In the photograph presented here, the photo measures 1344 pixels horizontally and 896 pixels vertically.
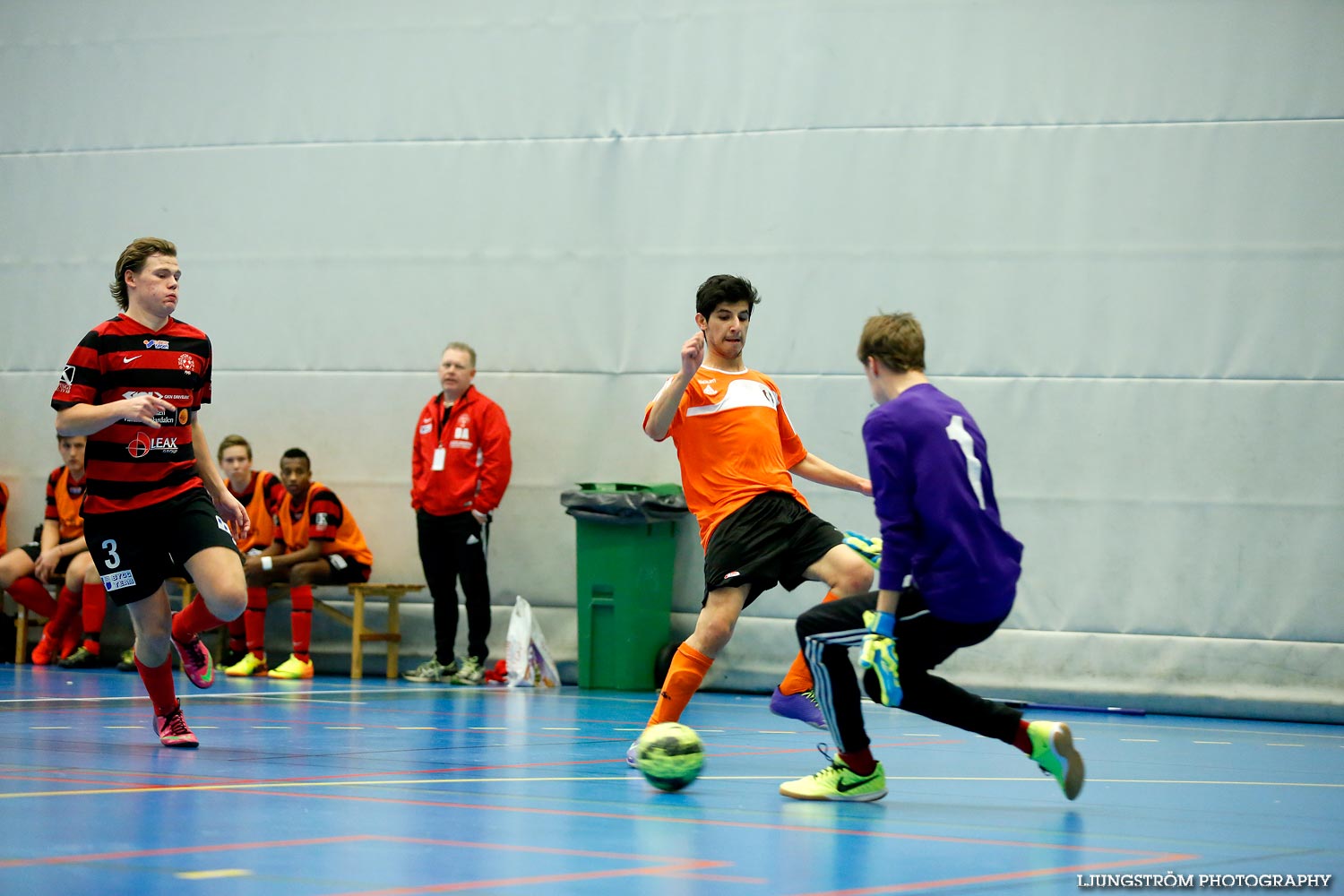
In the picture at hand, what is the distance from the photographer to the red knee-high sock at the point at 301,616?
38.9 ft

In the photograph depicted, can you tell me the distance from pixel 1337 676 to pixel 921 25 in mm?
5339

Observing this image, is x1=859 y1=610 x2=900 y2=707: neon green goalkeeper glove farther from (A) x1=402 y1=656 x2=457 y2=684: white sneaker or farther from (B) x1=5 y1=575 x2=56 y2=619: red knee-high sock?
(B) x1=5 y1=575 x2=56 y2=619: red knee-high sock

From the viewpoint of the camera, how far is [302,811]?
4.62 m

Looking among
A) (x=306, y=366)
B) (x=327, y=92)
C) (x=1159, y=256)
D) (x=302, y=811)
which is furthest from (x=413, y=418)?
(x=302, y=811)

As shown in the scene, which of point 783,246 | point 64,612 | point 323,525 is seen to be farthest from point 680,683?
point 64,612

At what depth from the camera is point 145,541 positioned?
6.38 meters

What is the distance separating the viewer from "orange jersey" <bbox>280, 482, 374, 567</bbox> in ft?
39.0

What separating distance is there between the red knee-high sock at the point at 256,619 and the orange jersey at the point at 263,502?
43 cm

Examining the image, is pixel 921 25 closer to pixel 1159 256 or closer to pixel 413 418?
pixel 1159 256

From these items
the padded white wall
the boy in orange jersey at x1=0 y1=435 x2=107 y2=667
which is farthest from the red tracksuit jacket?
the boy in orange jersey at x1=0 y1=435 x2=107 y2=667

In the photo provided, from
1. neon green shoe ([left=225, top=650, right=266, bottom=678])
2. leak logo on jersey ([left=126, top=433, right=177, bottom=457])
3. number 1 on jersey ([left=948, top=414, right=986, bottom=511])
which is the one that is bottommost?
neon green shoe ([left=225, top=650, right=266, bottom=678])

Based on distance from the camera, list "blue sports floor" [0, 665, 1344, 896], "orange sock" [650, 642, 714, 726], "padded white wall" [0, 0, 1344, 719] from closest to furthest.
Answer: "blue sports floor" [0, 665, 1344, 896], "orange sock" [650, 642, 714, 726], "padded white wall" [0, 0, 1344, 719]

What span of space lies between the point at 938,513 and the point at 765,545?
4.85 ft

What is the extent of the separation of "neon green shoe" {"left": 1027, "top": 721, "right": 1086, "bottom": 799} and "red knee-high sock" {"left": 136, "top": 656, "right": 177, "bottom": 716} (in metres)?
3.54
